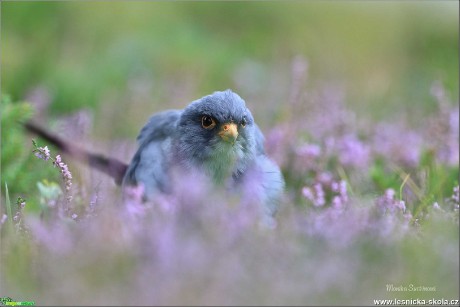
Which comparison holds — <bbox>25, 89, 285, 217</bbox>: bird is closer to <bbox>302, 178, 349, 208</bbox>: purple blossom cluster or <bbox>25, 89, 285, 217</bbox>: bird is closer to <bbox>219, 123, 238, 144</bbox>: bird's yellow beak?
<bbox>219, 123, 238, 144</bbox>: bird's yellow beak

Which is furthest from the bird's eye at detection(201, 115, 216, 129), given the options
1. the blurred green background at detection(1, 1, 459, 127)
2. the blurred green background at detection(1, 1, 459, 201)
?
the blurred green background at detection(1, 1, 459, 127)

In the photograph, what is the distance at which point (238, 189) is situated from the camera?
3.39 meters

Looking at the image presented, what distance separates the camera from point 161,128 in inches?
165

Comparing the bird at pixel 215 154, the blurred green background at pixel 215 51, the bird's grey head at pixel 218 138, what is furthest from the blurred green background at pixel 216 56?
the bird's grey head at pixel 218 138

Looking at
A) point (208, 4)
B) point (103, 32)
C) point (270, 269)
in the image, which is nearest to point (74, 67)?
point (103, 32)

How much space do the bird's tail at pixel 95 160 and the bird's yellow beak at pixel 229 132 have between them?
0.81 m

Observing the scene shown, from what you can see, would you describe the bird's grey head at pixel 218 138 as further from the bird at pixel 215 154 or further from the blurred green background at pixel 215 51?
the blurred green background at pixel 215 51

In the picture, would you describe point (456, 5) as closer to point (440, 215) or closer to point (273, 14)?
point (273, 14)

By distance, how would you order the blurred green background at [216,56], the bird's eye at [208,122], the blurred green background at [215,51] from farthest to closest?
the blurred green background at [215,51]
the blurred green background at [216,56]
the bird's eye at [208,122]

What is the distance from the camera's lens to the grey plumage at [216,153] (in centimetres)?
362

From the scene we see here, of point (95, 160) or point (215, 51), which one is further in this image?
point (215, 51)

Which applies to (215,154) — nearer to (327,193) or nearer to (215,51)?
(327,193)

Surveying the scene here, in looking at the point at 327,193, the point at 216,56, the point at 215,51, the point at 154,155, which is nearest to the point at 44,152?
the point at 154,155

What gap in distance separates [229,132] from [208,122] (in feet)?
0.51
